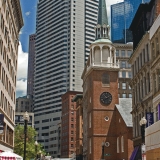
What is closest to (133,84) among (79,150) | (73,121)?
(79,150)

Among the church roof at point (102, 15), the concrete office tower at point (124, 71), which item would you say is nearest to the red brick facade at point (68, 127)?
the concrete office tower at point (124, 71)

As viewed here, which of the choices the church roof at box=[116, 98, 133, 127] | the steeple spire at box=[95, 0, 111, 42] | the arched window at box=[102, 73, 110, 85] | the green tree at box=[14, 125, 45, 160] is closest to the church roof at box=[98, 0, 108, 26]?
the steeple spire at box=[95, 0, 111, 42]

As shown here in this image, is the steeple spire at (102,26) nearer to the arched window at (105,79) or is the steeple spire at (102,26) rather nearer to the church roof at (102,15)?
the church roof at (102,15)

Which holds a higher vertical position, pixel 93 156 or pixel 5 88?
pixel 5 88

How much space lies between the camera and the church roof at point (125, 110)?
67.6 m

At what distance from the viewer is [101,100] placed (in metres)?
74.4

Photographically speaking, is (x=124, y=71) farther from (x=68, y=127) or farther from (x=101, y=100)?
(x=68, y=127)

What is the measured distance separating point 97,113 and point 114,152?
29.2 feet

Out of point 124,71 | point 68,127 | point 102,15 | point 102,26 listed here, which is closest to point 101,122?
point 102,26

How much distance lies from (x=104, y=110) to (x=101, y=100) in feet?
7.46

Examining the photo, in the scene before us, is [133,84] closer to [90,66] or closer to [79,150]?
[90,66]

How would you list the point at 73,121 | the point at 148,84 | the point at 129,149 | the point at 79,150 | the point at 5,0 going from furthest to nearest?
the point at 73,121 < the point at 79,150 < the point at 129,149 < the point at 5,0 < the point at 148,84

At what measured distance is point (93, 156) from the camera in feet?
233

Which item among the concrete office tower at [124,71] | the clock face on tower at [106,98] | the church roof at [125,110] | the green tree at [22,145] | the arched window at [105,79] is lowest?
the green tree at [22,145]
